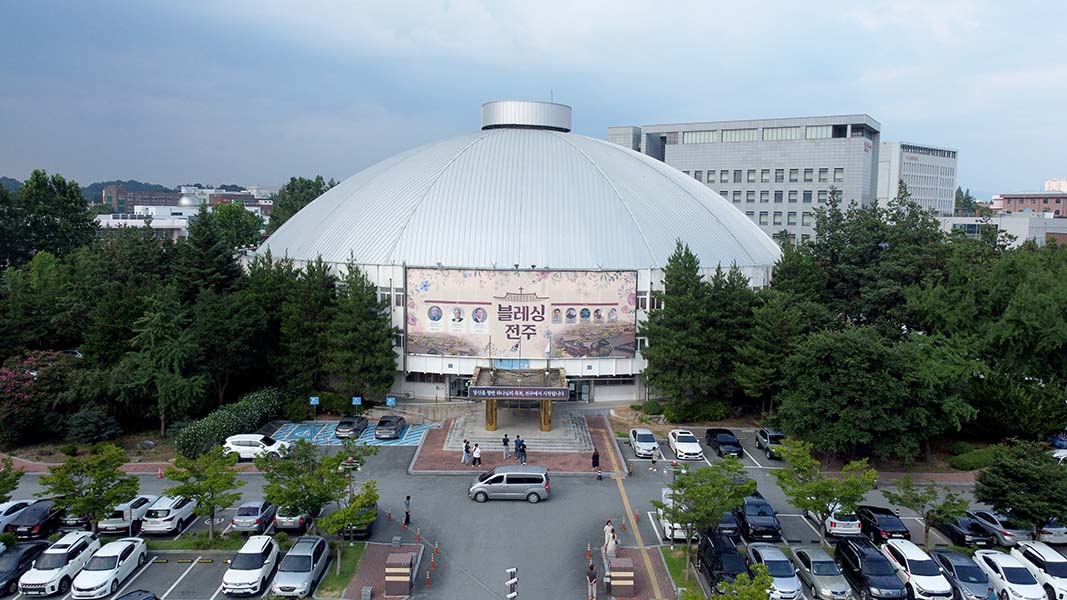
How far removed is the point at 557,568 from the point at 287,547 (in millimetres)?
9096

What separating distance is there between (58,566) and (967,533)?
2969 centimetres

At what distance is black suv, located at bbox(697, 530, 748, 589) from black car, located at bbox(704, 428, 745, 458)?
10.6 m

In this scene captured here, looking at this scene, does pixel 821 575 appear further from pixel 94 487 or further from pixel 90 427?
pixel 90 427

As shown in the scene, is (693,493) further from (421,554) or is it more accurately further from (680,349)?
(680,349)

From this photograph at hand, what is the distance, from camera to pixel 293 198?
3782 inches

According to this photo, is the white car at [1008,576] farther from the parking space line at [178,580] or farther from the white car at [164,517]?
the white car at [164,517]

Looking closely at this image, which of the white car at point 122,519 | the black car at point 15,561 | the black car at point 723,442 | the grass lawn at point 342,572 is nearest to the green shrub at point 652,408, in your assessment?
the black car at point 723,442

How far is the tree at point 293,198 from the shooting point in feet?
303

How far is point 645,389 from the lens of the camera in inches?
1719

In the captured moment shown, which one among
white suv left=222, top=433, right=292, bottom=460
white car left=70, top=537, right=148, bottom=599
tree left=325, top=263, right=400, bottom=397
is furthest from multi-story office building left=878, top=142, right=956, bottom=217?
white car left=70, top=537, right=148, bottom=599

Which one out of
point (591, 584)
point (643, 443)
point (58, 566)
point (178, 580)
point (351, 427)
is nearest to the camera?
point (591, 584)

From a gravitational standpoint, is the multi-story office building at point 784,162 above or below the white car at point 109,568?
above

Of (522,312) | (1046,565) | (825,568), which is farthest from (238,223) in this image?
(1046,565)

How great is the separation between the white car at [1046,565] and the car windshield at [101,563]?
28.0 metres
